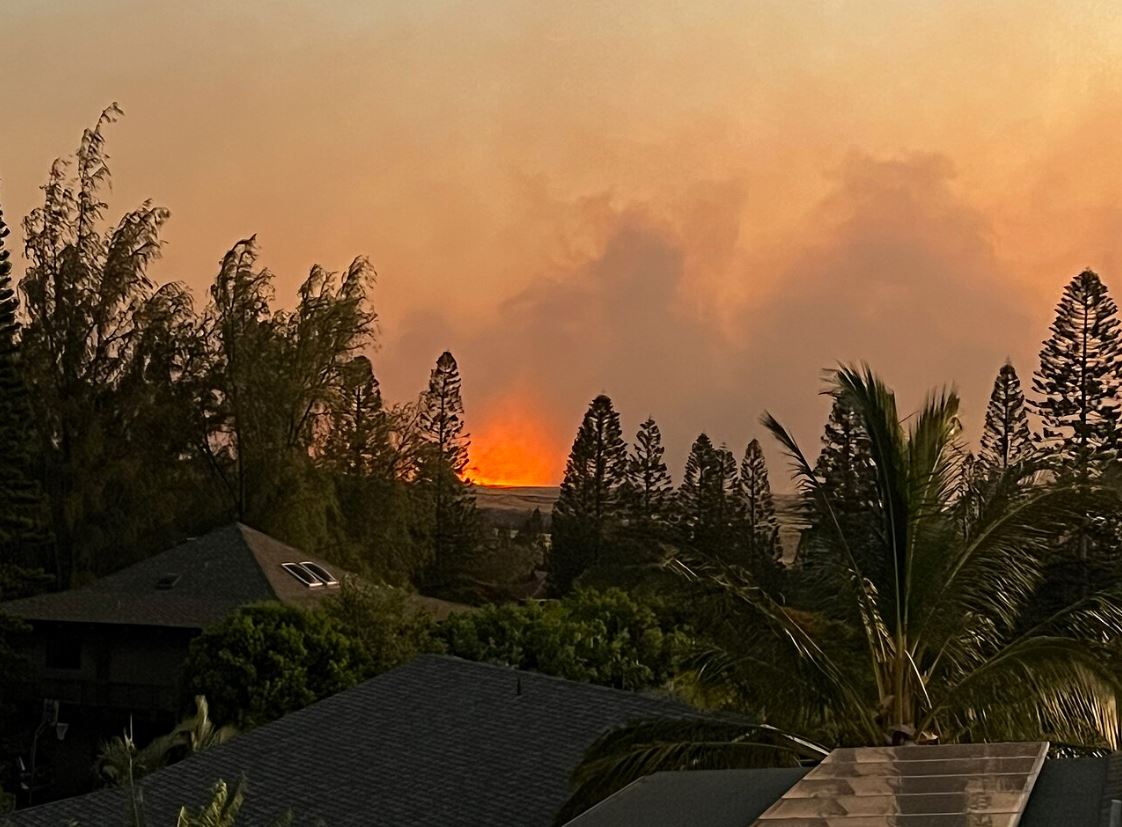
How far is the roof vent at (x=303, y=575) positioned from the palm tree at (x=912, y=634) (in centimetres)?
2128

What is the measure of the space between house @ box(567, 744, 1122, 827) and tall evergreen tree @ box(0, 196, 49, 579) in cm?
3153

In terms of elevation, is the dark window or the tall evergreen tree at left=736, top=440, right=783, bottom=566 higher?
the tall evergreen tree at left=736, top=440, right=783, bottom=566

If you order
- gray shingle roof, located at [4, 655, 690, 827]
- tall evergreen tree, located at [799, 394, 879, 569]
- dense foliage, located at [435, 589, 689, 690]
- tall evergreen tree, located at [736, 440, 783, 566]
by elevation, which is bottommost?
gray shingle roof, located at [4, 655, 690, 827]

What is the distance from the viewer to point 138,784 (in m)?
16.0

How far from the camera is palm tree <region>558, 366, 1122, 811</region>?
495 inches

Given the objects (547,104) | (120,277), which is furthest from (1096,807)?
(120,277)

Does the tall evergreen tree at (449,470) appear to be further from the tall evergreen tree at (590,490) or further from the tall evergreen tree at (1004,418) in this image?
the tall evergreen tree at (1004,418)

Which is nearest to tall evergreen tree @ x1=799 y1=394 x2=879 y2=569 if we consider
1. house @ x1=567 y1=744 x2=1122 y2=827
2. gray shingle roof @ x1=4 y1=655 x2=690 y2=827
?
gray shingle roof @ x1=4 y1=655 x2=690 y2=827

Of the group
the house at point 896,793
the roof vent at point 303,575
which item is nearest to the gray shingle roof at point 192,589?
the roof vent at point 303,575

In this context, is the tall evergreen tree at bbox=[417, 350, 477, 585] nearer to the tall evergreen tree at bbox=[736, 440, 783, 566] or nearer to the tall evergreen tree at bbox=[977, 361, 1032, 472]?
the tall evergreen tree at bbox=[736, 440, 783, 566]

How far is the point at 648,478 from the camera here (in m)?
54.5

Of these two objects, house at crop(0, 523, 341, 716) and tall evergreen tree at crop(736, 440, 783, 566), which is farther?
tall evergreen tree at crop(736, 440, 783, 566)

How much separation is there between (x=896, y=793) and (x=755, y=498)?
4405 cm

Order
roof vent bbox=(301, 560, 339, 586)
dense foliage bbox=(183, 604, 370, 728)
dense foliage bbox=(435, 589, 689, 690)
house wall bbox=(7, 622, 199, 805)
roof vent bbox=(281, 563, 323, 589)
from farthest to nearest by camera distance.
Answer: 1. roof vent bbox=(301, 560, 339, 586)
2. roof vent bbox=(281, 563, 323, 589)
3. house wall bbox=(7, 622, 199, 805)
4. dense foliage bbox=(435, 589, 689, 690)
5. dense foliage bbox=(183, 604, 370, 728)
